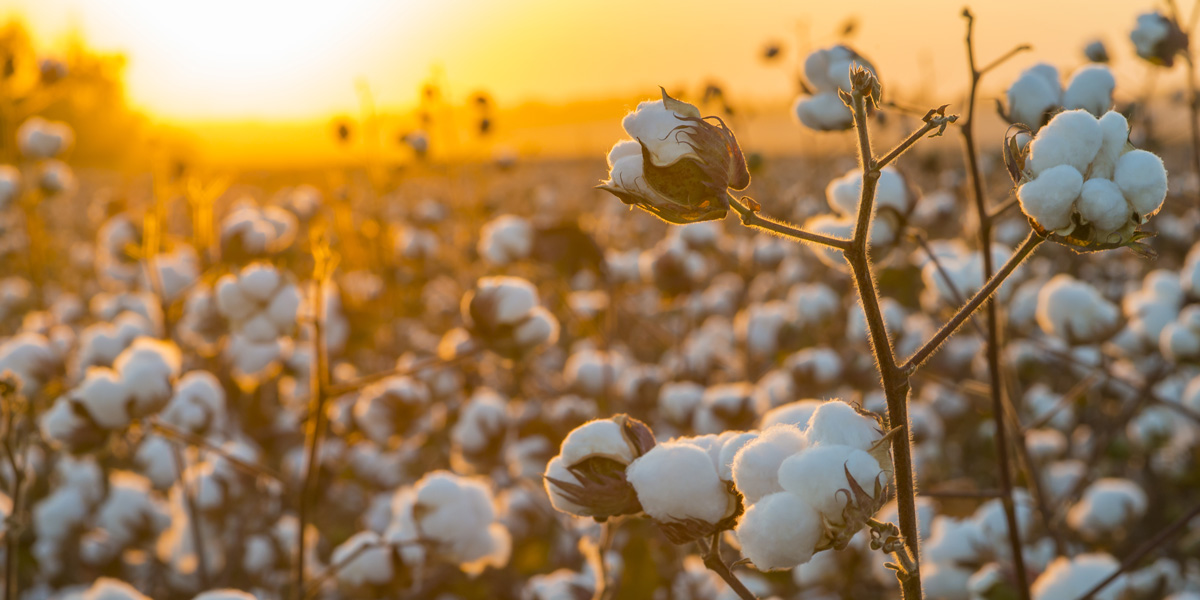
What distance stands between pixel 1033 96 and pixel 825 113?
35cm

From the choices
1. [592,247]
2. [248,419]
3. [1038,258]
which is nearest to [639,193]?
[592,247]

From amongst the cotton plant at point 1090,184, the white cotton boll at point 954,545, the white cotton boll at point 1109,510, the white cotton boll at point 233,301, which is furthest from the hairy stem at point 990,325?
the white cotton boll at point 233,301

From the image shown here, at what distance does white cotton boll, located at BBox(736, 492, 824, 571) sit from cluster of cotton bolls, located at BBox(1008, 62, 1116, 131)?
964 millimetres

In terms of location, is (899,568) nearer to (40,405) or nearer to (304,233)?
(40,405)

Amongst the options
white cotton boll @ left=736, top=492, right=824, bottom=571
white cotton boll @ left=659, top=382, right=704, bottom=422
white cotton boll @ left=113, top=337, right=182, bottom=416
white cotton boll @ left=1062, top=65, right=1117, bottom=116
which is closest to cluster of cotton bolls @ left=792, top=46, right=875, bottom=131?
white cotton boll @ left=1062, top=65, right=1117, bottom=116

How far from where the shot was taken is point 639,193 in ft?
2.66

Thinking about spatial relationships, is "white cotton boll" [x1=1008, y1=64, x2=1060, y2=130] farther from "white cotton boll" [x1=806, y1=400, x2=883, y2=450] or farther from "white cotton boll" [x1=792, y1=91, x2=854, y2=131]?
"white cotton boll" [x1=806, y1=400, x2=883, y2=450]

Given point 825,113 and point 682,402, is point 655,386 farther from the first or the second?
point 825,113

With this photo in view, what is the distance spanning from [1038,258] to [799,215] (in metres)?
2.52

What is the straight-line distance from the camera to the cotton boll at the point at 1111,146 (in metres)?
0.78

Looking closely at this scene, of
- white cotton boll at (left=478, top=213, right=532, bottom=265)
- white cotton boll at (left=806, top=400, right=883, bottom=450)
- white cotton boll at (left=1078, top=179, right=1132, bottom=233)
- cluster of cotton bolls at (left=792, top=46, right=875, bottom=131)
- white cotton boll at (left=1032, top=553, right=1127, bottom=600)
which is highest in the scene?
cluster of cotton bolls at (left=792, top=46, right=875, bottom=131)

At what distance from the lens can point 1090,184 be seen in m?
0.75

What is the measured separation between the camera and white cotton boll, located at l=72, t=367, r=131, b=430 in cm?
164

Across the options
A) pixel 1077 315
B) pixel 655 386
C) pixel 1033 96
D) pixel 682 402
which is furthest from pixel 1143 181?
pixel 655 386
